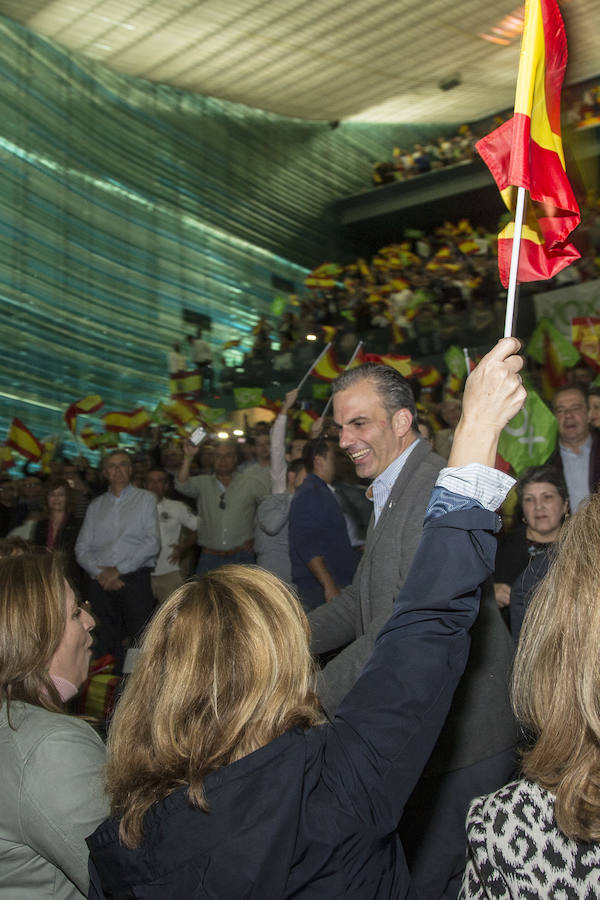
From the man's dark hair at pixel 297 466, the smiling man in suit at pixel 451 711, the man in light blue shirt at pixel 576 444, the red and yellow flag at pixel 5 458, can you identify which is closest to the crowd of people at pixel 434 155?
the red and yellow flag at pixel 5 458

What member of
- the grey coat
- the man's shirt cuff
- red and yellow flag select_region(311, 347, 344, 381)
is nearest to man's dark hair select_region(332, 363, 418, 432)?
the grey coat

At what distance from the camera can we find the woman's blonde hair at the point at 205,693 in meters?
1.36

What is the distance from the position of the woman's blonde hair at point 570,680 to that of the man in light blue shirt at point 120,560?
550cm

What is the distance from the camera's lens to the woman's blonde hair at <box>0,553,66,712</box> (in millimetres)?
2088

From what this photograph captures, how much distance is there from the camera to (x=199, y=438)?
798cm

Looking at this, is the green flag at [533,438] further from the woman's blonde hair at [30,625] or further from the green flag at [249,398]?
the green flag at [249,398]

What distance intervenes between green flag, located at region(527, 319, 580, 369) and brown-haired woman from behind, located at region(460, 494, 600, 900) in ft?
25.1

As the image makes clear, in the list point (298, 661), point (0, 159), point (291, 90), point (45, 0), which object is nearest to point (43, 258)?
point (0, 159)

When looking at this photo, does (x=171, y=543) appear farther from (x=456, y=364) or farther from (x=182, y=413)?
(x=182, y=413)

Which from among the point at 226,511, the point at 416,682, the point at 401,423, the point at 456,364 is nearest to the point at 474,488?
the point at 416,682

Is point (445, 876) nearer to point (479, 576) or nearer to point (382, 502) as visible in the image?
point (382, 502)

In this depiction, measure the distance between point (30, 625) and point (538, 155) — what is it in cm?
158

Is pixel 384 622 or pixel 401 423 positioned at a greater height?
pixel 401 423

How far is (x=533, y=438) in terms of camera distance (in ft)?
20.7
